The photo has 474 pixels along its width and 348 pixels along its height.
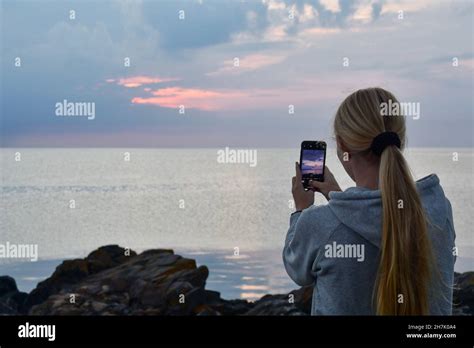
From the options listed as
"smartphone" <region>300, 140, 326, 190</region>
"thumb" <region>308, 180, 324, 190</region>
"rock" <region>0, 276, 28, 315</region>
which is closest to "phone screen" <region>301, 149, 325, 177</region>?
"smartphone" <region>300, 140, 326, 190</region>

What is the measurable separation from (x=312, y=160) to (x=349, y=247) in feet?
2.40

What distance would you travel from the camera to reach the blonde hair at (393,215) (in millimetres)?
1751

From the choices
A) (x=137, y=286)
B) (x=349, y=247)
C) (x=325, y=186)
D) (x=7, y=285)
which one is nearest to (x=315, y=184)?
(x=325, y=186)

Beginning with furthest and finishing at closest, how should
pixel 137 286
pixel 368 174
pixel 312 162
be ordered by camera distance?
1. pixel 137 286
2. pixel 312 162
3. pixel 368 174

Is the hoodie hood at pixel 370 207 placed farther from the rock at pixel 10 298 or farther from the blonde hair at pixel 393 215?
the rock at pixel 10 298

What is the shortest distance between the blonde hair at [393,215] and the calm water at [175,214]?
614 centimetres

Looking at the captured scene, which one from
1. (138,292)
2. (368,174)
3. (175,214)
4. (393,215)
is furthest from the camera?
(175,214)

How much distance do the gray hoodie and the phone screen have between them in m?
0.51

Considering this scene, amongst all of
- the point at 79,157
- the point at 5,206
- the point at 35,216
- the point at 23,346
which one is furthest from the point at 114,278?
the point at 79,157

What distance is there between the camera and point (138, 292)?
31.4 feet

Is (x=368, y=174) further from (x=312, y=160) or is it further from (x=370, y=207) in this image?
(x=312, y=160)

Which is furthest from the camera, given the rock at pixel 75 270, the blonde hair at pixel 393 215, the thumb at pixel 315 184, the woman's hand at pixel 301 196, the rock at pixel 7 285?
the rock at pixel 7 285

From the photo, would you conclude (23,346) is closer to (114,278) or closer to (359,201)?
(359,201)

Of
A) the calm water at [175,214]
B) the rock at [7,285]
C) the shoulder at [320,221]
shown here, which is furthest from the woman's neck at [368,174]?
the rock at [7,285]
